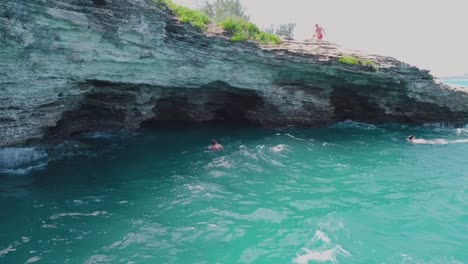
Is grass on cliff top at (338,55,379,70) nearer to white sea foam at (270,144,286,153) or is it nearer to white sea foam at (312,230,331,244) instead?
white sea foam at (270,144,286,153)

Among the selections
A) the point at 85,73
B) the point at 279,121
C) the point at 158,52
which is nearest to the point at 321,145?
the point at 279,121

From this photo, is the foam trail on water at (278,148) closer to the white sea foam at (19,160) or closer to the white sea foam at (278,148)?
the white sea foam at (278,148)

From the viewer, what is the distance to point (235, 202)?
9742mm

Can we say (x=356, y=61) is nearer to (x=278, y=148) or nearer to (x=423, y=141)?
(x=423, y=141)

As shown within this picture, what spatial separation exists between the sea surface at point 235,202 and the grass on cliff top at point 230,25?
5.17 metres

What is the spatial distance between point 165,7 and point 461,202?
1357 centimetres

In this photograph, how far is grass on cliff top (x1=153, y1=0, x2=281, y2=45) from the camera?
1501cm

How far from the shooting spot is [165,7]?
1466cm

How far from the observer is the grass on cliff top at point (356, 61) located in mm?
16750

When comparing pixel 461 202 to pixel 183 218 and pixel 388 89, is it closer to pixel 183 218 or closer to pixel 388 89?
pixel 183 218

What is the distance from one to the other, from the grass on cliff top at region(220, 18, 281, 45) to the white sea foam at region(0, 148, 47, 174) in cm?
1002

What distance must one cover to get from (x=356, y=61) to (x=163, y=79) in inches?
391

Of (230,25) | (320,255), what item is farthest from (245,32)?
(320,255)

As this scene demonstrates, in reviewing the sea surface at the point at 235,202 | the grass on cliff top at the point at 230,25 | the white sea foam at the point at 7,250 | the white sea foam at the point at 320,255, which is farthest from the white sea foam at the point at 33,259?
the grass on cliff top at the point at 230,25
